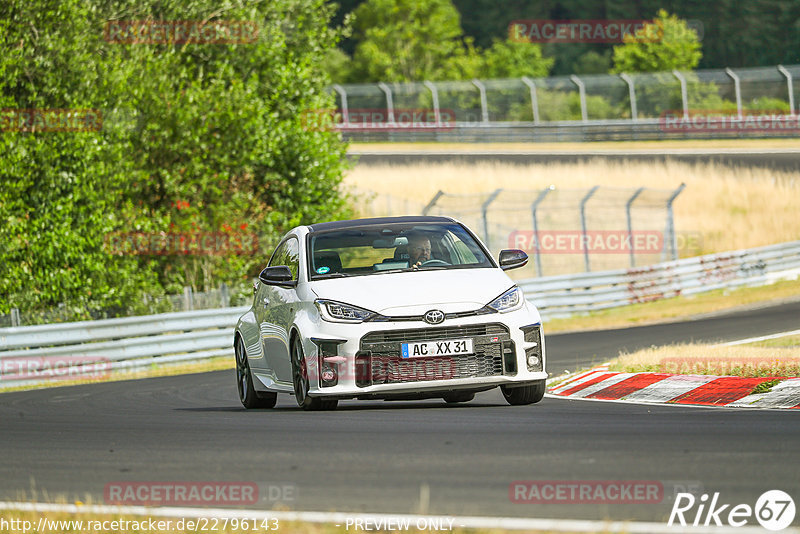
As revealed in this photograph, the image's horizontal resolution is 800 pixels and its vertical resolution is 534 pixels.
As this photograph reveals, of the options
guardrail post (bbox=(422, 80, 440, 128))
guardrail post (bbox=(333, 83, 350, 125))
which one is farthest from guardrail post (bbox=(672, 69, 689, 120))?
guardrail post (bbox=(333, 83, 350, 125))

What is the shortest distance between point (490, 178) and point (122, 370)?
2678cm

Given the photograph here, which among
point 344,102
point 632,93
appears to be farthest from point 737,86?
point 344,102

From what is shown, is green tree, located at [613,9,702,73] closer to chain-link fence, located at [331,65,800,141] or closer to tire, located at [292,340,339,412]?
chain-link fence, located at [331,65,800,141]

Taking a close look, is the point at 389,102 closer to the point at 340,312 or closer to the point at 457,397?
the point at 457,397

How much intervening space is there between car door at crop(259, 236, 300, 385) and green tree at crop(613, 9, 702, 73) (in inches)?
2629

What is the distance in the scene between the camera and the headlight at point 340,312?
9.52m

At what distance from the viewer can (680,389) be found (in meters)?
10.6

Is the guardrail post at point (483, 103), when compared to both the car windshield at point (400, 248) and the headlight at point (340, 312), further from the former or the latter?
the headlight at point (340, 312)

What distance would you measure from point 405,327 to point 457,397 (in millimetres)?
1848

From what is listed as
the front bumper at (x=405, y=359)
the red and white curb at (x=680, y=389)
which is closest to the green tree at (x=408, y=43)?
the red and white curb at (x=680, y=389)

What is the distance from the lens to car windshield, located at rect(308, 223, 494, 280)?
1040 centimetres

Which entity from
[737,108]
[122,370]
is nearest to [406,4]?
[737,108]

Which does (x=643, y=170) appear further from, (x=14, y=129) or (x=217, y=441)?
(x=217, y=441)

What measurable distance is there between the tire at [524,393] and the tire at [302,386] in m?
1.39
